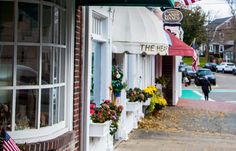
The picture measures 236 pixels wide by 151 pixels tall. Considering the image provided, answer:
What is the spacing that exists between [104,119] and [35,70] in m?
2.70

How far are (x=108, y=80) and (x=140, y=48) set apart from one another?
119cm

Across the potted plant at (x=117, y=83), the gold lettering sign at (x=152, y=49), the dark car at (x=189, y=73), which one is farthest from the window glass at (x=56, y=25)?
the dark car at (x=189, y=73)

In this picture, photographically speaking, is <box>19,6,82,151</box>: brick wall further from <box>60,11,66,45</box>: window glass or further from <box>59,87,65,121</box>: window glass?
<box>60,11,66,45</box>: window glass

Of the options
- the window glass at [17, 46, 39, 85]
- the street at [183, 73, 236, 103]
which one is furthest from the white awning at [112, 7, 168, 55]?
the street at [183, 73, 236, 103]

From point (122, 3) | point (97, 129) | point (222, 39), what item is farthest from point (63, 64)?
point (222, 39)

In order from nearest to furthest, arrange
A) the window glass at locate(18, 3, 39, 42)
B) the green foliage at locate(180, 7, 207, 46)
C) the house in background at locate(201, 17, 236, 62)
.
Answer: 1. the window glass at locate(18, 3, 39, 42)
2. the green foliage at locate(180, 7, 207, 46)
3. the house in background at locate(201, 17, 236, 62)

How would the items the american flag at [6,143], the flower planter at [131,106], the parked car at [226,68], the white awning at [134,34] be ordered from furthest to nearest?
the parked car at [226,68] → the flower planter at [131,106] → the white awning at [134,34] → the american flag at [6,143]

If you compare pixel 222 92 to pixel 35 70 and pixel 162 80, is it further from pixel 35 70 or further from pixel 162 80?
pixel 35 70

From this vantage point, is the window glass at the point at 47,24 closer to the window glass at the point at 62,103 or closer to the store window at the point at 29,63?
the store window at the point at 29,63

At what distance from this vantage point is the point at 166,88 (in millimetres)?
22391

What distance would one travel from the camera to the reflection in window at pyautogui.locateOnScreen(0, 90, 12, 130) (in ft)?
16.6

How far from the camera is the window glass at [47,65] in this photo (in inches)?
215

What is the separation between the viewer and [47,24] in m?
A: 5.50

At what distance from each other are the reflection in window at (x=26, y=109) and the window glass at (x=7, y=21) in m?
0.65
